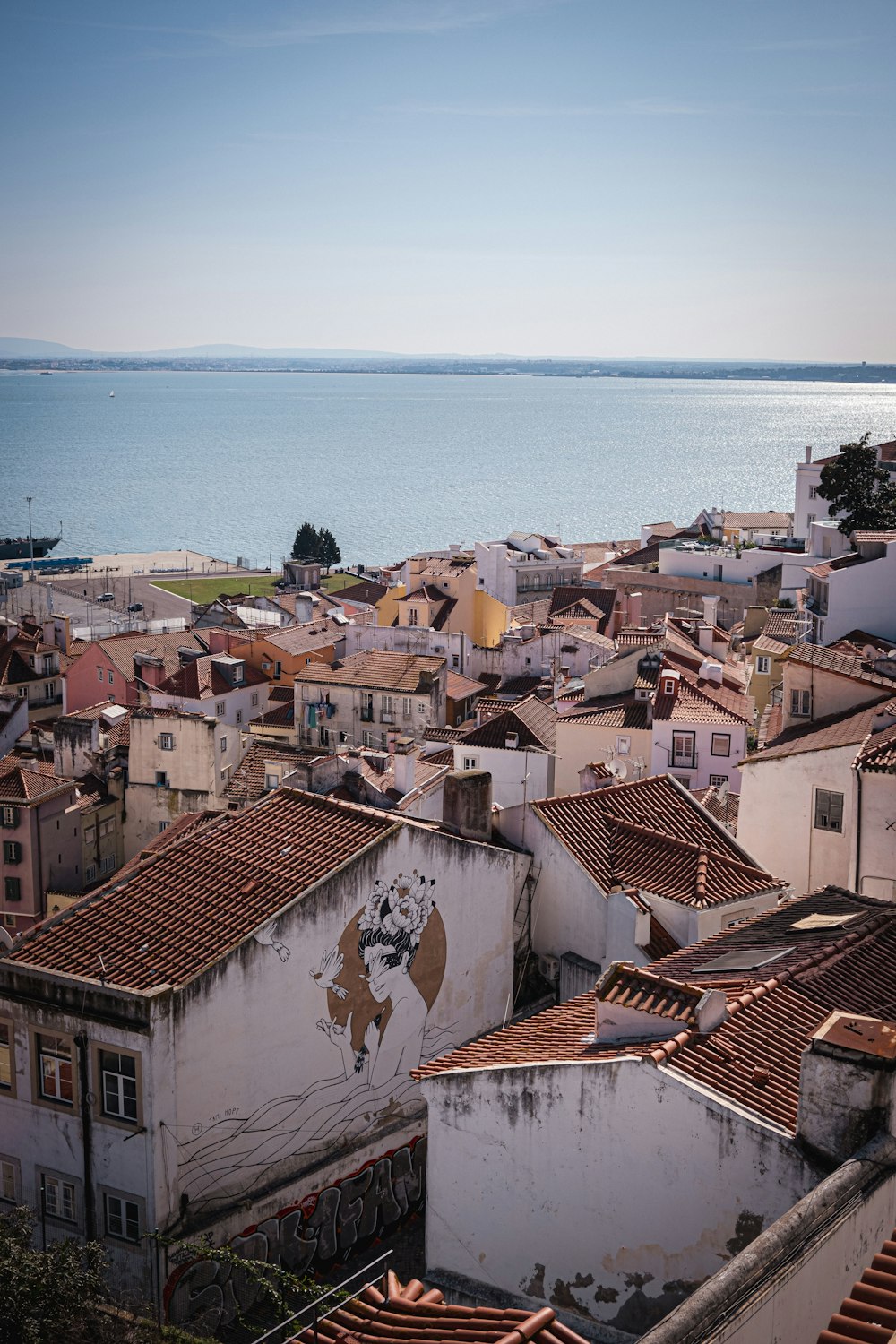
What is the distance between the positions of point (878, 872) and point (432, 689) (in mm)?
25861

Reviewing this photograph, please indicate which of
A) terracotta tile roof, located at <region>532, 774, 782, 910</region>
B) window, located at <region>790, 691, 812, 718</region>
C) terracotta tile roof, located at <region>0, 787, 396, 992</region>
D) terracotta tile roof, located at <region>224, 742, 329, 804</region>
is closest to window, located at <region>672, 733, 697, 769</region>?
terracotta tile roof, located at <region>224, 742, 329, 804</region>

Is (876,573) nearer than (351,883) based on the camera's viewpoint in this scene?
No

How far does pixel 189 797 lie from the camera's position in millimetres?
34781

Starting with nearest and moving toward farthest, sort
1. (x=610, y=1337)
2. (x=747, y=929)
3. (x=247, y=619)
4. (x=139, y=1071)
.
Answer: (x=610, y=1337)
(x=139, y=1071)
(x=747, y=929)
(x=247, y=619)

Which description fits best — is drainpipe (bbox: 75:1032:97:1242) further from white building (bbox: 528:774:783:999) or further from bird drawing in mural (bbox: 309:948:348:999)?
white building (bbox: 528:774:783:999)

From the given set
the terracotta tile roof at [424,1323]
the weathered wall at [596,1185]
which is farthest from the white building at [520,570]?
the terracotta tile roof at [424,1323]

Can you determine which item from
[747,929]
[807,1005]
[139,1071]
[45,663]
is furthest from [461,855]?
[45,663]

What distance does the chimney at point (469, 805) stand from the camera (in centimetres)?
1707

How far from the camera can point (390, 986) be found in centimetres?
1581

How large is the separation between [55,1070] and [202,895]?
7.17 feet

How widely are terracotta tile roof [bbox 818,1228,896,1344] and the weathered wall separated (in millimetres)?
2132

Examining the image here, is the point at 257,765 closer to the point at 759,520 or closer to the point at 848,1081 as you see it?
the point at 848,1081

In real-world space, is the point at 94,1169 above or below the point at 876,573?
below

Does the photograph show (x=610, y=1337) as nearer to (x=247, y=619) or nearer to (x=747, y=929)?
(x=747, y=929)
